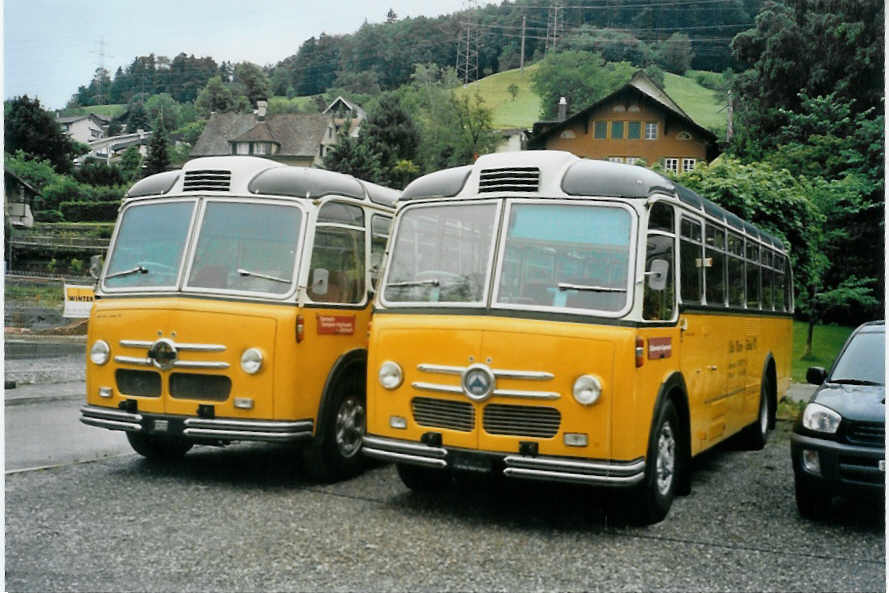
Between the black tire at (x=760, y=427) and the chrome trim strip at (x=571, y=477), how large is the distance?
468 centimetres

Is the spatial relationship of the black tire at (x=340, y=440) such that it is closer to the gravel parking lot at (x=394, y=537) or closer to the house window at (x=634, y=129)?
the gravel parking lot at (x=394, y=537)

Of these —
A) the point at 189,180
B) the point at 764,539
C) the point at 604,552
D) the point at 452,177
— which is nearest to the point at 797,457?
the point at 764,539

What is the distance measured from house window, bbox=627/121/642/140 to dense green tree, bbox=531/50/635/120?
2290 mm

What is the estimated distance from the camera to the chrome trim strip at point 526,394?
6.34m

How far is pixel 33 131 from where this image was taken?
7.13 m

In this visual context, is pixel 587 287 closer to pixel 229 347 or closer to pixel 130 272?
pixel 229 347

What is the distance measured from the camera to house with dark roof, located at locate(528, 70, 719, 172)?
1893 inches

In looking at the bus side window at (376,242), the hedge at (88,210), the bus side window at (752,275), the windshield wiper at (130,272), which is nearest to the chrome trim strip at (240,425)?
the windshield wiper at (130,272)

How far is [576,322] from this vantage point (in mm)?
6418

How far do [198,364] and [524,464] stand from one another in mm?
2954

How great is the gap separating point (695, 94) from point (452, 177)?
1297 inches

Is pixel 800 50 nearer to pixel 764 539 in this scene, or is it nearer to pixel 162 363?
Answer: pixel 764 539

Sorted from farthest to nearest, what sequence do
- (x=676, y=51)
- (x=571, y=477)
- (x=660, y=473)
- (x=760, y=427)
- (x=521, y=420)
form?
(x=676, y=51) → (x=760, y=427) → (x=660, y=473) → (x=521, y=420) → (x=571, y=477)

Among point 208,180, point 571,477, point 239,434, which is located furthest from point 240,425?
point 571,477
